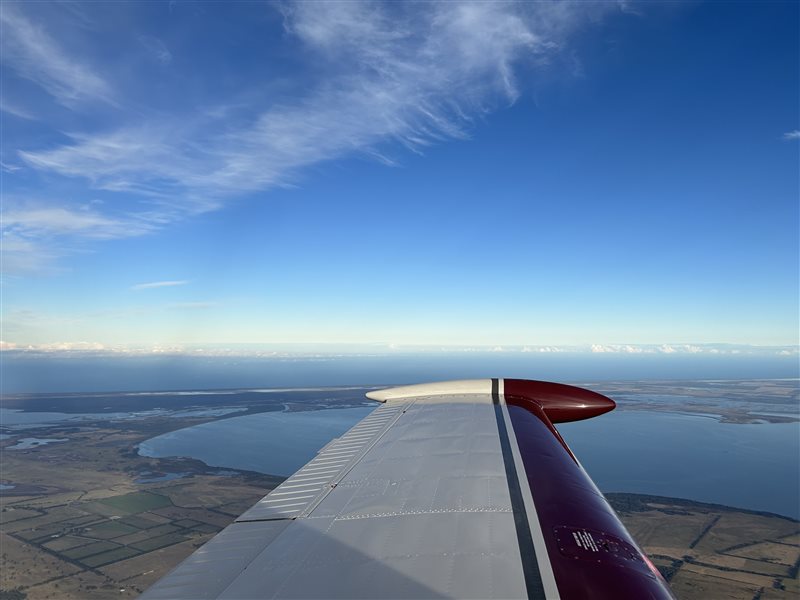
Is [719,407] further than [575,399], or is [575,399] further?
[719,407]

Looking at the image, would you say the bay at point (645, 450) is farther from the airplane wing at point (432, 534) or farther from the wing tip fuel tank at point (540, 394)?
the airplane wing at point (432, 534)

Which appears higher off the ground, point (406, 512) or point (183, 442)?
point (406, 512)

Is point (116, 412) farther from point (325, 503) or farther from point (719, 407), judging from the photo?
point (719, 407)

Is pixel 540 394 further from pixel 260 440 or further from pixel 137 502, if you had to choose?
pixel 260 440

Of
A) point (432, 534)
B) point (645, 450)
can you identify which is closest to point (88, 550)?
point (432, 534)

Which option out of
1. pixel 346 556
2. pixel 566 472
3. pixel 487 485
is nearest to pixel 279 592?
pixel 346 556

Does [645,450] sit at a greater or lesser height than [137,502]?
greater

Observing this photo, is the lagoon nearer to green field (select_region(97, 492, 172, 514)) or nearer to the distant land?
the distant land
